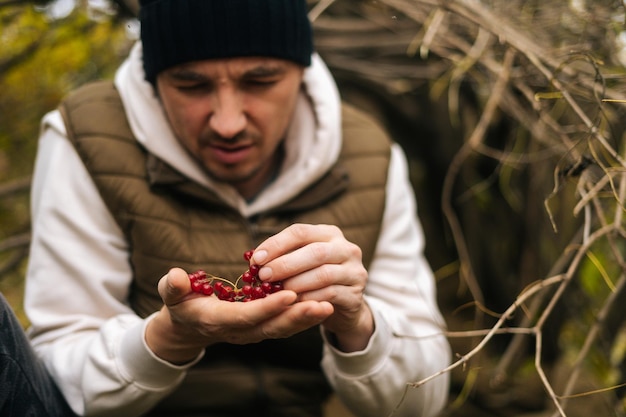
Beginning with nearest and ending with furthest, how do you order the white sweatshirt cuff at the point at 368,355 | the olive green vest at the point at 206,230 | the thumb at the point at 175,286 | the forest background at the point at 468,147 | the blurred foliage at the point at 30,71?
the thumb at the point at 175,286 → the white sweatshirt cuff at the point at 368,355 → the olive green vest at the point at 206,230 → the forest background at the point at 468,147 → the blurred foliage at the point at 30,71

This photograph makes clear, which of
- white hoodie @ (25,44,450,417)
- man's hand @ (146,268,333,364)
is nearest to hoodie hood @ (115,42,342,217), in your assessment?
white hoodie @ (25,44,450,417)

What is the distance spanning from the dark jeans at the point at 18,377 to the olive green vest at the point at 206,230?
274 mm

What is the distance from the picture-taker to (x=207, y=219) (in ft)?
5.57

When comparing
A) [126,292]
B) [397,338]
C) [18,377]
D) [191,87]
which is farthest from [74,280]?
[397,338]

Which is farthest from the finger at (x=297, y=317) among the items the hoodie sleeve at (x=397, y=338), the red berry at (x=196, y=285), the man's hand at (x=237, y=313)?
the hoodie sleeve at (x=397, y=338)

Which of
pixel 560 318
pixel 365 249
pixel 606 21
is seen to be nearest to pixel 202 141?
pixel 365 249

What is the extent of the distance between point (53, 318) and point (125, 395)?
255 mm

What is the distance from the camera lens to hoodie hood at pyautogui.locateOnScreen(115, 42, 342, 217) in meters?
1.68

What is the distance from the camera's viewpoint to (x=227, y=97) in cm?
154

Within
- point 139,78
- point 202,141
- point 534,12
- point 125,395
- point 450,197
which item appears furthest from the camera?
point 450,197

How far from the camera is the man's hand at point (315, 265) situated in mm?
1191

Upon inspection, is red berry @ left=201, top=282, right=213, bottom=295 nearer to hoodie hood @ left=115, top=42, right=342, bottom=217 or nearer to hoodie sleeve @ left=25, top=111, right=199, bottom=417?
hoodie sleeve @ left=25, top=111, right=199, bottom=417

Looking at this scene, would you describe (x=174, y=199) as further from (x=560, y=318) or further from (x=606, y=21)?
(x=560, y=318)

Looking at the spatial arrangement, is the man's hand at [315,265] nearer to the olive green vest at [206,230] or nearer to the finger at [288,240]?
the finger at [288,240]
